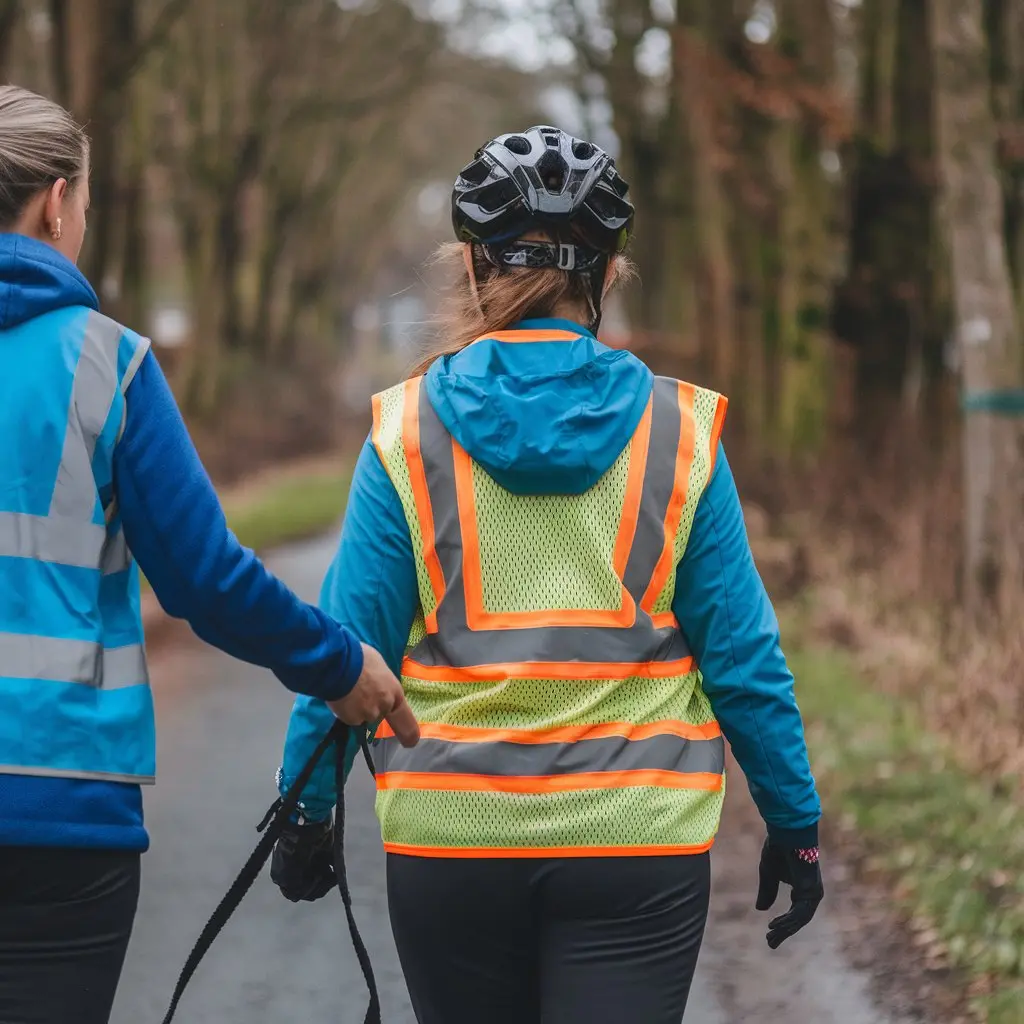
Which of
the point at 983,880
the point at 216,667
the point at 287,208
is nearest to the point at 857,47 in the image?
the point at 216,667

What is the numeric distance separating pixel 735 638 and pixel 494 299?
2.01 feet

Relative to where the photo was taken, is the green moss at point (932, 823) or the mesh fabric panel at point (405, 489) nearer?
the mesh fabric panel at point (405, 489)

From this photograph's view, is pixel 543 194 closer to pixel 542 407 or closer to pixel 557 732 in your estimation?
pixel 542 407

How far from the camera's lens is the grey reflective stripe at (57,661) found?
212 centimetres

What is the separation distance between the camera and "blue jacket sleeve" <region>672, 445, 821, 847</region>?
244cm

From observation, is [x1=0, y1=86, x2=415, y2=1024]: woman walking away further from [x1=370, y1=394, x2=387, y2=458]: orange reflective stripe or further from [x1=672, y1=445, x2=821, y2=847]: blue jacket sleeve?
[x1=672, y1=445, x2=821, y2=847]: blue jacket sleeve

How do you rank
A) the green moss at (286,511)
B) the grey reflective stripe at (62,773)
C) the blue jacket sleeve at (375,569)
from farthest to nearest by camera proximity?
the green moss at (286,511) < the blue jacket sleeve at (375,569) < the grey reflective stripe at (62,773)

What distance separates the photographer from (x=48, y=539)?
215cm

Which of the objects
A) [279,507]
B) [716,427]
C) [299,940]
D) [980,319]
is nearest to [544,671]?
[716,427]

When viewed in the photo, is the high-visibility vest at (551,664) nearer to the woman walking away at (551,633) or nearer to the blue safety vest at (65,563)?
the woman walking away at (551,633)

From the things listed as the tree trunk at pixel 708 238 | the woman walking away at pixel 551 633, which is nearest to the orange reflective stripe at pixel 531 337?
the woman walking away at pixel 551 633

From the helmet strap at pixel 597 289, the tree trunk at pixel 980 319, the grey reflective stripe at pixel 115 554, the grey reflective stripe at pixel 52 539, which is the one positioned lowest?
the tree trunk at pixel 980 319

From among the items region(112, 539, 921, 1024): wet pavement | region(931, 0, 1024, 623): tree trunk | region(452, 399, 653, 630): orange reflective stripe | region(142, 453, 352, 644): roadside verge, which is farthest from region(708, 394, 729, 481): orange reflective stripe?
region(142, 453, 352, 644): roadside verge

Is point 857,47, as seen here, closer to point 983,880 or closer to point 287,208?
point 983,880
